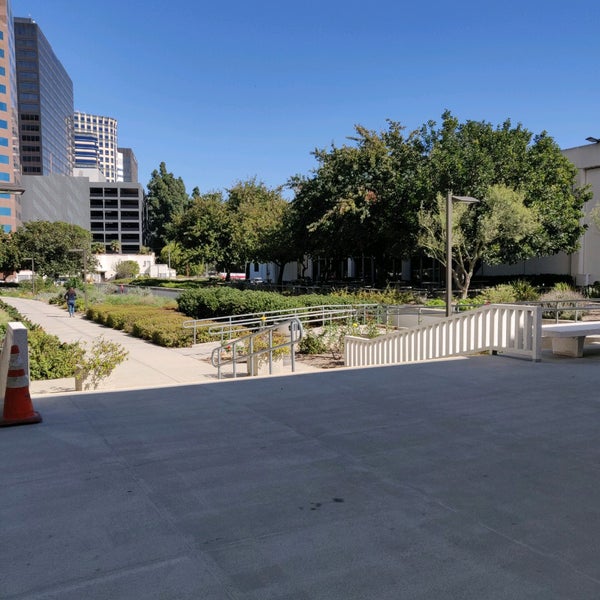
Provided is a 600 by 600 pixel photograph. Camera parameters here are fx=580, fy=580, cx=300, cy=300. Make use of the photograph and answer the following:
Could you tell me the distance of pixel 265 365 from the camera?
14672mm

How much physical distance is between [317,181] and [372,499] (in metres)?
31.3

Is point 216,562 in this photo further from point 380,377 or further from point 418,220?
point 418,220

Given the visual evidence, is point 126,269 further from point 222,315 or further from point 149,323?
point 149,323

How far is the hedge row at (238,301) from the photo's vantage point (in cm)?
2130

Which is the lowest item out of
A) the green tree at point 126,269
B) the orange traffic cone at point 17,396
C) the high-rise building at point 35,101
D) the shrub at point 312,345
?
the shrub at point 312,345

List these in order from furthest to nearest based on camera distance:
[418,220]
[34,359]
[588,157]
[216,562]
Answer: [588,157] → [418,220] → [34,359] → [216,562]

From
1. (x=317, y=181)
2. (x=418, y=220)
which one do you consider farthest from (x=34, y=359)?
(x=317, y=181)

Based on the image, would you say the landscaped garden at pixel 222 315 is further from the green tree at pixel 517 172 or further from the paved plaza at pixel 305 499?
the paved plaza at pixel 305 499

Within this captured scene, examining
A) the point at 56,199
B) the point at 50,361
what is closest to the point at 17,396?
the point at 50,361

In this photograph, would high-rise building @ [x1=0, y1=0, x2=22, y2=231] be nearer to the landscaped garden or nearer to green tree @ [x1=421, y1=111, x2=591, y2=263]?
the landscaped garden

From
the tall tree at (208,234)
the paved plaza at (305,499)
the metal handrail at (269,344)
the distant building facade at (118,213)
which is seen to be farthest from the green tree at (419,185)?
the distant building facade at (118,213)

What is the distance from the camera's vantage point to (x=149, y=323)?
21.3m

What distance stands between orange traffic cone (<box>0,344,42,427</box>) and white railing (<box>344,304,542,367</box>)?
7480 mm

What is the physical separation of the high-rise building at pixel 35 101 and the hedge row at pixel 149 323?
145634 mm
